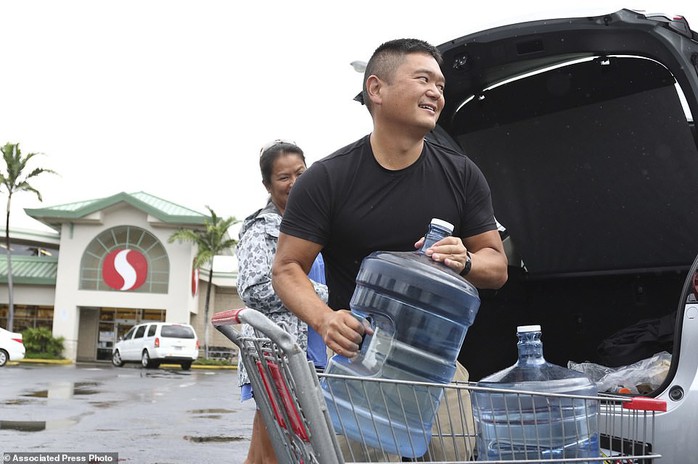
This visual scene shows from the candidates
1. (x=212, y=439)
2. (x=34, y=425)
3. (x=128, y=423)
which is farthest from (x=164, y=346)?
(x=212, y=439)

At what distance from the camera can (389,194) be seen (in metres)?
2.62

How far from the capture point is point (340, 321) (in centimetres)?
216

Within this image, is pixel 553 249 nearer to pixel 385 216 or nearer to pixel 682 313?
pixel 682 313

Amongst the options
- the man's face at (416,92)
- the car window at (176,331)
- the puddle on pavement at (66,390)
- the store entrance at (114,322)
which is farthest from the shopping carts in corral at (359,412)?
the store entrance at (114,322)

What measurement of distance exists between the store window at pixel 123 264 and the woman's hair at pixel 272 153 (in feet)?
131

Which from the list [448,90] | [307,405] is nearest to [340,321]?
[307,405]

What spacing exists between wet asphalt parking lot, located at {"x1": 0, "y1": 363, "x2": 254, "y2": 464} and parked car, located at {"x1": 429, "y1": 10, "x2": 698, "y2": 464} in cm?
320

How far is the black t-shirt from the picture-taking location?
8.50ft

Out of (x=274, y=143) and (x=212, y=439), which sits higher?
(x=274, y=143)

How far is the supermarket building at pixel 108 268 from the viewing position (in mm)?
42156

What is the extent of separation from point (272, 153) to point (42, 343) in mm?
39898

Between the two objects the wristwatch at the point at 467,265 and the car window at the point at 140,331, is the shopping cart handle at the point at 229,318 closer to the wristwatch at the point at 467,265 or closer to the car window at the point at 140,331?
the wristwatch at the point at 467,265

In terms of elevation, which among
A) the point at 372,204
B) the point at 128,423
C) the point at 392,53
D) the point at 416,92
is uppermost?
the point at 392,53

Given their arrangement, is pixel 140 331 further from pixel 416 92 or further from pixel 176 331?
pixel 416 92
